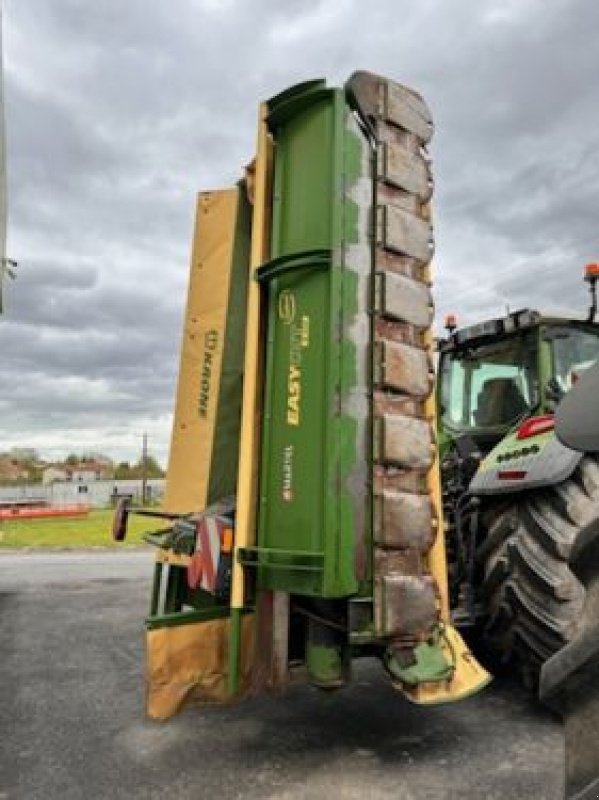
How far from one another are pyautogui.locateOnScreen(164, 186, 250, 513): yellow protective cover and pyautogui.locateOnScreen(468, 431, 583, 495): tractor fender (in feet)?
4.71

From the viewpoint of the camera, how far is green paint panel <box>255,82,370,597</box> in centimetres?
315

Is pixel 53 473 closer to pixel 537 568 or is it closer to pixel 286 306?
pixel 286 306

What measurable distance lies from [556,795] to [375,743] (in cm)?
90

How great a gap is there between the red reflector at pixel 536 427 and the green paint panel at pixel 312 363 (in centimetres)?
125

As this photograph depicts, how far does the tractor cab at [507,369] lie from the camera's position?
189 inches

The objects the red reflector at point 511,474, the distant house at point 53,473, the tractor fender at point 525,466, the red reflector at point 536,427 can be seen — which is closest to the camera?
the tractor fender at point 525,466

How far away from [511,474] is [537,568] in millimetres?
508

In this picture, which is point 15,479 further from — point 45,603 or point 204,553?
point 204,553

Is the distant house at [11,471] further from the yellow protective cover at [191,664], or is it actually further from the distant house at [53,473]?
the yellow protective cover at [191,664]

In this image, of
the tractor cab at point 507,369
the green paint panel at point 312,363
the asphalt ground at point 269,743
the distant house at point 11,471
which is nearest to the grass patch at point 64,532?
the asphalt ground at point 269,743

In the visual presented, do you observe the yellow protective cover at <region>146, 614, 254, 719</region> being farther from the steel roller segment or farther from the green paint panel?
the steel roller segment

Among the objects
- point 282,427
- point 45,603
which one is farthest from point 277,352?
point 45,603

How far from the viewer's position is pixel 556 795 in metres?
2.97

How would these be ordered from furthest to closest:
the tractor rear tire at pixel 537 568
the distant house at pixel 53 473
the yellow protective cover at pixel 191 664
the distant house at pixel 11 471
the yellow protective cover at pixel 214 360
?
the distant house at pixel 53 473
the distant house at pixel 11 471
the yellow protective cover at pixel 214 360
the tractor rear tire at pixel 537 568
the yellow protective cover at pixel 191 664
